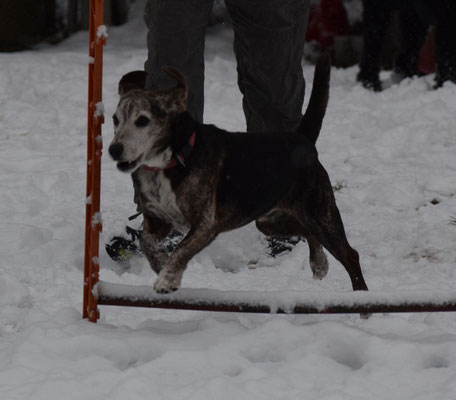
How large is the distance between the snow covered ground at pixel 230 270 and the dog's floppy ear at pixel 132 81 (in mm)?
927

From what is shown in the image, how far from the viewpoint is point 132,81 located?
10.3 feet

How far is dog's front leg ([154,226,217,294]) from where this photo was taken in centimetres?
293

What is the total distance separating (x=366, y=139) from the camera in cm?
627

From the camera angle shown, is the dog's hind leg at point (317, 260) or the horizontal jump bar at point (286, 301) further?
the dog's hind leg at point (317, 260)

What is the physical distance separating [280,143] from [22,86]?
14.4ft

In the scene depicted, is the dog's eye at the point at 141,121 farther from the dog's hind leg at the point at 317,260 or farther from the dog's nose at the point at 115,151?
the dog's hind leg at the point at 317,260

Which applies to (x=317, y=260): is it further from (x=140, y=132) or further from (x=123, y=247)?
(x=140, y=132)

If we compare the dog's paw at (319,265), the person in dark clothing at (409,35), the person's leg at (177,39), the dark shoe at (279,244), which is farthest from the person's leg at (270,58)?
the person in dark clothing at (409,35)

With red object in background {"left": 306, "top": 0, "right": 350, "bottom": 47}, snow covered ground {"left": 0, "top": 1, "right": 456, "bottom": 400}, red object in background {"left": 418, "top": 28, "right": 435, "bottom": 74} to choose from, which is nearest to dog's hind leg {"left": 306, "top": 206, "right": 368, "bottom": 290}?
snow covered ground {"left": 0, "top": 1, "right": 456, "bottom": 400}

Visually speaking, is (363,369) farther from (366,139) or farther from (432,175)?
(366,139)

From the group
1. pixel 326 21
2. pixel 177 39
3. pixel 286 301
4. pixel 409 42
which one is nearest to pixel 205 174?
pixel 286 301

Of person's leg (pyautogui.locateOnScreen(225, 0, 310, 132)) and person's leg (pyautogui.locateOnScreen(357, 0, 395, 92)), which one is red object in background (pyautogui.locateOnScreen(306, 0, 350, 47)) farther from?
person's leg (pyautogui.locateOnScreen(225, 0, 310, 132))

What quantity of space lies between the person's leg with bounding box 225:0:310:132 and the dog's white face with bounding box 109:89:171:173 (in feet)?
3.30

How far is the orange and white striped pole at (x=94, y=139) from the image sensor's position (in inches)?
114
